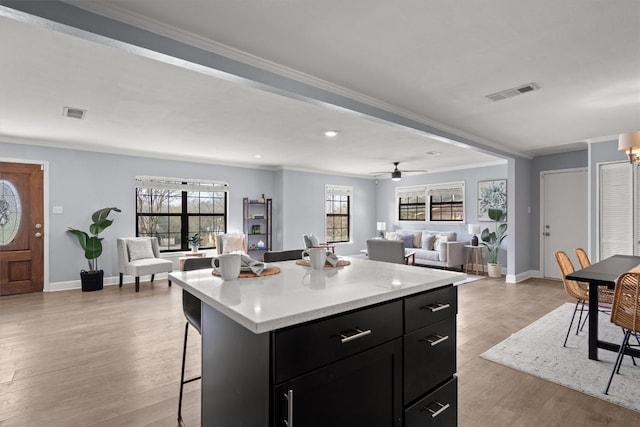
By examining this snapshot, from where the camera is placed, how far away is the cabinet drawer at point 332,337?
3.24ft

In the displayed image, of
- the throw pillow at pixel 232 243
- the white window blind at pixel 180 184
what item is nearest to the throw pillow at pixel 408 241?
the throw pillow at pixel 232 243

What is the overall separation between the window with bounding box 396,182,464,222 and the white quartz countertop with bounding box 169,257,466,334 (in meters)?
6.67

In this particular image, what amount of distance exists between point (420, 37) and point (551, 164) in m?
5.66

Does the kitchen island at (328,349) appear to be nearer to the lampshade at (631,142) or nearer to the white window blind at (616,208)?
the lampshade at (631,142)

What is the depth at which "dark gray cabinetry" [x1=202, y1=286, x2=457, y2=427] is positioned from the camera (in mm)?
1000

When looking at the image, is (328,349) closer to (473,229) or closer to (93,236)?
(93,236)

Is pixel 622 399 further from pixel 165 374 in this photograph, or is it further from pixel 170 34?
pixel 170 34

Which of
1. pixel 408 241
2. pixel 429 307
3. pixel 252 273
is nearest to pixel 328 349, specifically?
pixel 429 307

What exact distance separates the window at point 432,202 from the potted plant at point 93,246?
693 cm

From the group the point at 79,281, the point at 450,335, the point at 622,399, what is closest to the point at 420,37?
the point at 450,335

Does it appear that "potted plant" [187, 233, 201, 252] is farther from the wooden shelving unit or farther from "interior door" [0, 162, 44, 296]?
"interior door" [0, 162, 44, 296]

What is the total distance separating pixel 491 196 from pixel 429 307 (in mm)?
6676

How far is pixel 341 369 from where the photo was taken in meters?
1.11

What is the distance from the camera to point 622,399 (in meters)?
2.20
